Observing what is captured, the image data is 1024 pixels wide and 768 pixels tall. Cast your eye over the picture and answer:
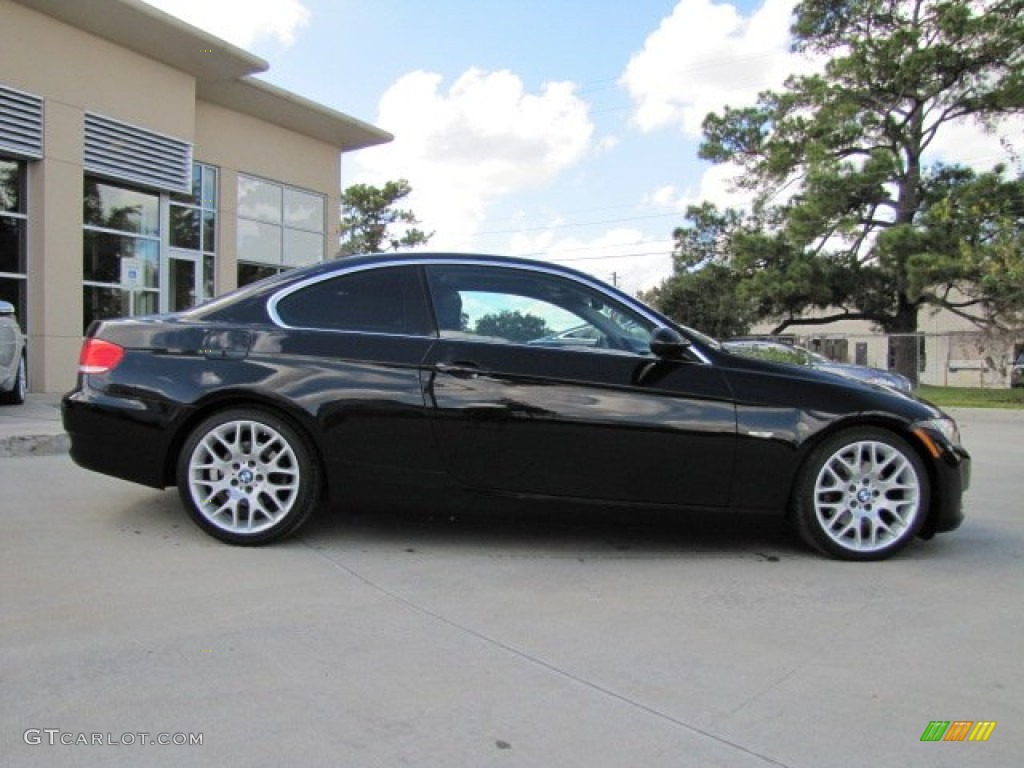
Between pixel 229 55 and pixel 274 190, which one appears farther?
pixel 274 190

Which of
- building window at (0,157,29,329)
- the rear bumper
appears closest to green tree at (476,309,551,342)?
the rear bumper

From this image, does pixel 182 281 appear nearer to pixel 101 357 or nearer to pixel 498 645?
pixel 101 357

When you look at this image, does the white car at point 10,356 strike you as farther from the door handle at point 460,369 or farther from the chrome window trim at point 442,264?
the door handle at point 460,369

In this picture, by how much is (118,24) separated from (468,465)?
1307 cm

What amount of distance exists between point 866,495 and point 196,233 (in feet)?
52.3

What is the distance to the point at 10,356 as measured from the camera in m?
10.5

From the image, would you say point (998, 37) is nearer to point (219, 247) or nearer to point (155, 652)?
point (219, 247)

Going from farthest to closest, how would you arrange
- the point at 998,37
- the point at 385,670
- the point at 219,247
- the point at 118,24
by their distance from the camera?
the point at 998,37 < the point at 219,247 < the point at 118,24 < the point at 385,670

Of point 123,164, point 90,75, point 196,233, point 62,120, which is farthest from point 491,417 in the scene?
point 196,233

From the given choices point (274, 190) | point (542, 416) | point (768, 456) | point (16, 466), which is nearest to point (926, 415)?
point (768, 456)

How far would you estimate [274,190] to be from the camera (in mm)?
19625

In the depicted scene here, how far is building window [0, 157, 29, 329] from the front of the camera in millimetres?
13547

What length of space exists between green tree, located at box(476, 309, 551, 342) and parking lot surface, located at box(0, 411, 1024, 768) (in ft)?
3.23
